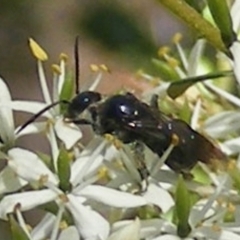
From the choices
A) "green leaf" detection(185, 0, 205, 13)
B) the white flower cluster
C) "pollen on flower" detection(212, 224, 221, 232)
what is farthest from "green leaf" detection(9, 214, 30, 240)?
"green leaf" detection(185, 0, 205, 13)

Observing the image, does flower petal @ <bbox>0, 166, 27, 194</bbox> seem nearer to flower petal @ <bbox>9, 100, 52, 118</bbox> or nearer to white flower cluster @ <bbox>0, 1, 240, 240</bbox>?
white flower cluster @ <bbox>0, 1, 240, 240</bbox>

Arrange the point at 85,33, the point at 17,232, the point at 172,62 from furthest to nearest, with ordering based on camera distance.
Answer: the point at 85,33, the point at 172,62, the point at 17,232

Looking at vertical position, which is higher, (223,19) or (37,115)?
(223,19)

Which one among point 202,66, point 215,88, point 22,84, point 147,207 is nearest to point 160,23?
point 22,84

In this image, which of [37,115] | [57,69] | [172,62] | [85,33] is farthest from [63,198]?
[85,33]

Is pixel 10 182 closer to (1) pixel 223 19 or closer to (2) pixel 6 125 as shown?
(2) pixel 6 125

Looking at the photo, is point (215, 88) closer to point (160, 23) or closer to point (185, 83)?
point (185, 83)

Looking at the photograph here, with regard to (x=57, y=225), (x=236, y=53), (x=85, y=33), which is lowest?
(x=85, y=33)
